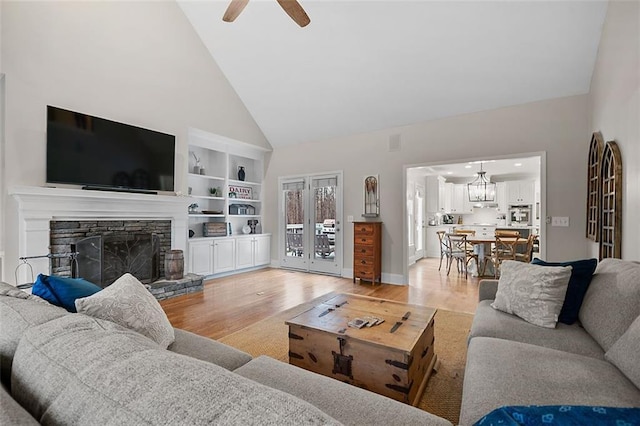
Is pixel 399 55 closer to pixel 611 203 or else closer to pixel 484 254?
pixel 611 203

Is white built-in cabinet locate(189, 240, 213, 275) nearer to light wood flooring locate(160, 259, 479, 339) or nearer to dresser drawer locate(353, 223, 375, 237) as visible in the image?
light wood flooring locate(160, 259, 479, 339)

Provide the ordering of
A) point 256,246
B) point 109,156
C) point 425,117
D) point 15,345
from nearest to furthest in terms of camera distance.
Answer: point 15,345 → point 109,156 → point 425,117 → point 256,246

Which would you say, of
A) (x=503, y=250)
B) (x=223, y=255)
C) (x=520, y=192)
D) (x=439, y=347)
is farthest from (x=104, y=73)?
(x=520, y=192)

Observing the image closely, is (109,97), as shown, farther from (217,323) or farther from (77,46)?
(217,323)

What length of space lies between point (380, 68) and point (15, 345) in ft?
15.3

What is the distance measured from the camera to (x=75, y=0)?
3807mm

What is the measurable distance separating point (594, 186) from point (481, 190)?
6.01 meters

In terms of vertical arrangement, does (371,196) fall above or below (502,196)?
below

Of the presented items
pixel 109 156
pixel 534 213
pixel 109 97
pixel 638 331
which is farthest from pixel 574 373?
pixel 534 213

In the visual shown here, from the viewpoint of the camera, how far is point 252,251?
642cm

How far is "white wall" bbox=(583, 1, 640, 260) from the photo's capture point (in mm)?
2209

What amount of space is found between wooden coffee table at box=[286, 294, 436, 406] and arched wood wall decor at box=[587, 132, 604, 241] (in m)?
2.42

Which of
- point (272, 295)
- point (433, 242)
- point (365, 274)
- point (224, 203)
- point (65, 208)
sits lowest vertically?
point (272, 295)

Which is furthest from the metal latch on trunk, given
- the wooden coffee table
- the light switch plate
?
the light switch plate
